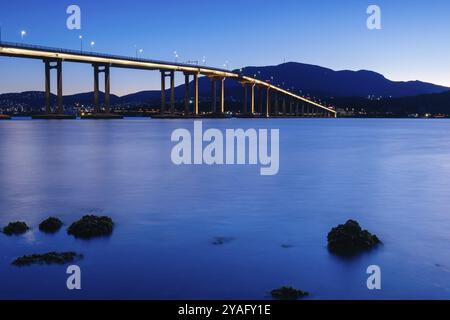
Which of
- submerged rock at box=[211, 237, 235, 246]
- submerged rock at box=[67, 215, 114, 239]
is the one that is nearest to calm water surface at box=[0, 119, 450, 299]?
submerged rock at box=[211, 237, 235, 246]

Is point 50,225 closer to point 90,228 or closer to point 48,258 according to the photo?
point 90,228

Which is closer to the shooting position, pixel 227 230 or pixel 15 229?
pixel 15 229

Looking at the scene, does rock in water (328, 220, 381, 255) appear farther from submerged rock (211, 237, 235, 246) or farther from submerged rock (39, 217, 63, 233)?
submerged rock (39, 217, 63, 233)

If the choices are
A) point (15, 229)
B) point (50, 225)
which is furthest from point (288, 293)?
point (15, 229)

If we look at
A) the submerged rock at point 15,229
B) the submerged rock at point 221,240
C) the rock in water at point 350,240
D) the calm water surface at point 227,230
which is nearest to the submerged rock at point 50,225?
the calm water surface at point 227,230

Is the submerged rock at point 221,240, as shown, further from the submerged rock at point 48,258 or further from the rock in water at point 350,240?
the submerged rock at point 48,258
